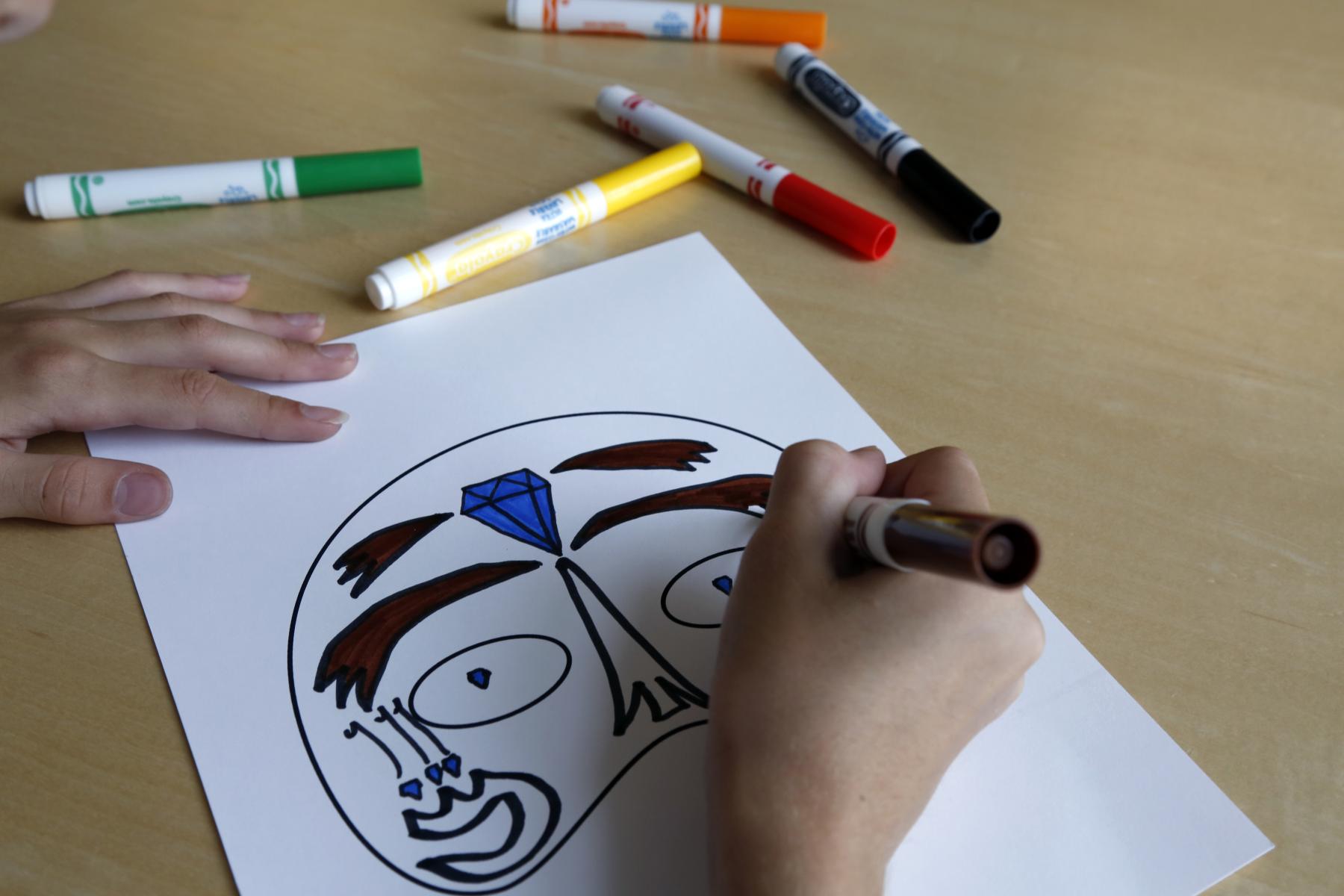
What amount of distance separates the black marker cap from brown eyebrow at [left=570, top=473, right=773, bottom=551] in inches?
12.2

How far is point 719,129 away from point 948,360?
32cm

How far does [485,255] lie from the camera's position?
30.7 inches

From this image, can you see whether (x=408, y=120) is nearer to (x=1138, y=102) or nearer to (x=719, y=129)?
(x=719, y=129)

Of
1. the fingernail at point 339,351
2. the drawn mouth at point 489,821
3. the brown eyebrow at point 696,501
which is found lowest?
the drawn mouth at point 489,821

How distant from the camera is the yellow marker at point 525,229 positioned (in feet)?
2.46

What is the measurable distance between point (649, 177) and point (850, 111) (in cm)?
20

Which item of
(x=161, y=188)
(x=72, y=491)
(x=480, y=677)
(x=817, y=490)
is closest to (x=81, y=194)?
(x=161, y=188)

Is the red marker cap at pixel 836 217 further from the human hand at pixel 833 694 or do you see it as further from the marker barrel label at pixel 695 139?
the human hand at pixel 833 694

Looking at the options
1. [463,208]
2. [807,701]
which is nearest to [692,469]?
[807,701]

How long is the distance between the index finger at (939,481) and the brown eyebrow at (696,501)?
95mm

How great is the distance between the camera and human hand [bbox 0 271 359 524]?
0.61 m

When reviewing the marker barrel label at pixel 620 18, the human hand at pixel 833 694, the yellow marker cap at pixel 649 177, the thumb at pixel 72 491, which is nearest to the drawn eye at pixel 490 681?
the human hand at pixel 833 694

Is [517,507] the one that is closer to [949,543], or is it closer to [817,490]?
[817,490]

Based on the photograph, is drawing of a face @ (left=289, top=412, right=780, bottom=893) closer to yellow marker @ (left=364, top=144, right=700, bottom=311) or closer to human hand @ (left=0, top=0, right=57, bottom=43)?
yellow marker @ (left=364, top=144, right=700, bottom=311)
